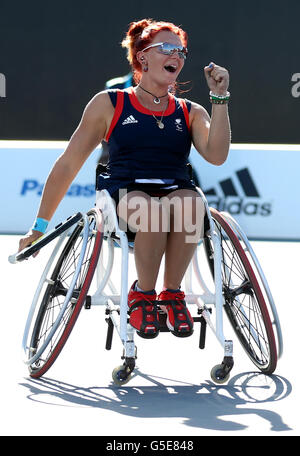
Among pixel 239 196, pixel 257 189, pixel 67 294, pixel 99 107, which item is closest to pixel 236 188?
pixel 239 196

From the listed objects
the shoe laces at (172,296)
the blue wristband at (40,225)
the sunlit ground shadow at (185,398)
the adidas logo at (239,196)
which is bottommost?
the sunlit ground shadow at (185,398)

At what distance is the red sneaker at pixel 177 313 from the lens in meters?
3.55

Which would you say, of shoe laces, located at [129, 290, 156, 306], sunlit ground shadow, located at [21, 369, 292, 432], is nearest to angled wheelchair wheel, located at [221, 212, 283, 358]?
sunlit ground shadow, located at [21, 369, 292, 432]

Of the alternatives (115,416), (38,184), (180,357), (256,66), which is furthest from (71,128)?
(115,416)

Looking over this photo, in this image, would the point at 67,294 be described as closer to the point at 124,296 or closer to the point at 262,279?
the point at 124,296

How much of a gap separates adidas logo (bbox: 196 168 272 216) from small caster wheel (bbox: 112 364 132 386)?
17.5 feet

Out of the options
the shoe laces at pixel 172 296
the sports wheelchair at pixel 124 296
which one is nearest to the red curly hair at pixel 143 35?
the sports wheelchair at pixel 124 296

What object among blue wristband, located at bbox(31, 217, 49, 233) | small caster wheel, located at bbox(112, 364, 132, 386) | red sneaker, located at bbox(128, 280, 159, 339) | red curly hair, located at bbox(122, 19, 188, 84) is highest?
red curly hair, located at bbox(122, 19, 188, 84)

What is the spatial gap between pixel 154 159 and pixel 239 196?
5.14m

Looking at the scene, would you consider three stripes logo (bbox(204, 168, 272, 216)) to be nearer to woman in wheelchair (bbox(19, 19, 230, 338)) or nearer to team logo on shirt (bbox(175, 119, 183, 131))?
woman in wheelchair (bbox(19, 19, 230, 338))

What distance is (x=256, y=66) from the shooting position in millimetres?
14820

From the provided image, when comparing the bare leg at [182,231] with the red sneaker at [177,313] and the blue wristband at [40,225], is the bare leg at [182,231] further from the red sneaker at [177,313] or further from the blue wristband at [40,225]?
the blue wristband at [40,225]

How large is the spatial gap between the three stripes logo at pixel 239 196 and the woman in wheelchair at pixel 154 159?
484 cm

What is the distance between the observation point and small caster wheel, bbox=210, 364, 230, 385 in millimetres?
3609
